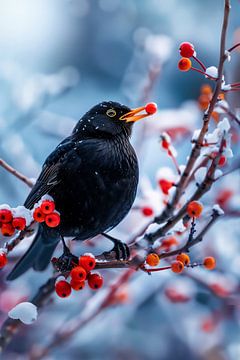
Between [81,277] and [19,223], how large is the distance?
0.33 m

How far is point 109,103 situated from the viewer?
10.0 feet

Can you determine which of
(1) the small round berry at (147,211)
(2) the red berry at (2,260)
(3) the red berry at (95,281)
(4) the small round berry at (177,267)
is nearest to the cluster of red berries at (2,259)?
(2) the red berry at (2,260)

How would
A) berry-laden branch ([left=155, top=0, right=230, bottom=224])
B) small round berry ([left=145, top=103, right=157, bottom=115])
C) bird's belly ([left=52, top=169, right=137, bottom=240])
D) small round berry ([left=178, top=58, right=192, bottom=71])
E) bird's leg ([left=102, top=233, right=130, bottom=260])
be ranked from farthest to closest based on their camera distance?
bird's belly ([left=52, top=169, right=137, bottom=240]) < bird's leg ([left=102, top=233, right=130, bottom=260]) < small round berry ([left=145, top=103, right=157, bottom=115]) < small round berry ([left=178, top=58, right=192, bottom=71]) < berry-laden branch ([left=155, top=0, right=230, bottom=224])

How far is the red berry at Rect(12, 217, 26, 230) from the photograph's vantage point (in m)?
2.17

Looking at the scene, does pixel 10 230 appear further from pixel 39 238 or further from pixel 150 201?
pixel 150 201

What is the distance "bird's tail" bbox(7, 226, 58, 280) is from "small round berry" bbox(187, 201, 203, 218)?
125 cm

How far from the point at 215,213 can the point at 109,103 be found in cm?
124

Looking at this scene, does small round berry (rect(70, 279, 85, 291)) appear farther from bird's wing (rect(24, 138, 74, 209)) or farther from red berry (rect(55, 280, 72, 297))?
bird's wing (rect(24, 138, 74, 209))

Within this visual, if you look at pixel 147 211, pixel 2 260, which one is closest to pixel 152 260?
pixel 2 260

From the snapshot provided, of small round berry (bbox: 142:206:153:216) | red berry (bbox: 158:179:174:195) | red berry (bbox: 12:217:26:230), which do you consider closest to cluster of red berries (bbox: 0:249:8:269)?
red berry (bbox: 12:217:26:230)

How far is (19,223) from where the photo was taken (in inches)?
85.4

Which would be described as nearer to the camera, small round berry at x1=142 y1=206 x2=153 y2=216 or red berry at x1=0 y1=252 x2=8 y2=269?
red berry at x1=0 y1=252 x2=8 y2=269

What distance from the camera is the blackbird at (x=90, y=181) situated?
266 centimetres

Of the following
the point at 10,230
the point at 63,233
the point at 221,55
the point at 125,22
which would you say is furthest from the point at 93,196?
the point at 125,22
